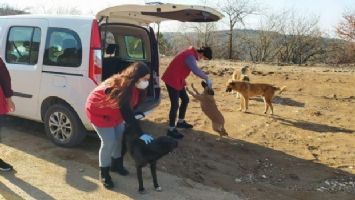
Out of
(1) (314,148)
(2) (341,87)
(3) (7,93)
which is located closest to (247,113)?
(1) (314,148)

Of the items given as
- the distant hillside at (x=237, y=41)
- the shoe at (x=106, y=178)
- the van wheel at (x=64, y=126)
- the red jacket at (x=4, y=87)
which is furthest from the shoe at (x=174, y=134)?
the distant hillside at (x=237, y=41)

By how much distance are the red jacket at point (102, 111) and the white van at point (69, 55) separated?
1.06 meters

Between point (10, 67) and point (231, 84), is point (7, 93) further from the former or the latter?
point (231, 84)

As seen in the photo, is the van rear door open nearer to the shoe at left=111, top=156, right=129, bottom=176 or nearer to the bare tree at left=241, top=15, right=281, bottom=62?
the shoe at left=111, top=156, right=129, bottom=176

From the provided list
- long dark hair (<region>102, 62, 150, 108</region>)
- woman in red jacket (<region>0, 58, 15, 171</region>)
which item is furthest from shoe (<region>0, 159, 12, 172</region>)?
long dark hair (<region>102, 62, 150, 108</region>)

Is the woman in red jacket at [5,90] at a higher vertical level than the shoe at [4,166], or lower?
higher

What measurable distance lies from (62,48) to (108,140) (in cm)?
178

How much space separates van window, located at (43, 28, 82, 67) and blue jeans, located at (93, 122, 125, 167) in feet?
4.15

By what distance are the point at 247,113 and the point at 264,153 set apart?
2.58m

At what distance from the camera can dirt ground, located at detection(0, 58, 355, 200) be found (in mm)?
5258

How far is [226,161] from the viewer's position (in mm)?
6645

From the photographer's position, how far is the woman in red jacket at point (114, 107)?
455 cm

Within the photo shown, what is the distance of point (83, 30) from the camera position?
5.90m

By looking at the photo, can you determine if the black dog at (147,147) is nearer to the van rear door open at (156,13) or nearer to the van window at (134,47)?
the van rear door open at (156,13)
